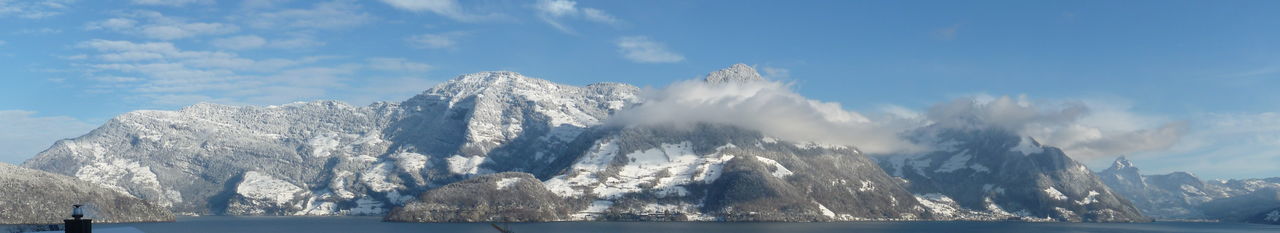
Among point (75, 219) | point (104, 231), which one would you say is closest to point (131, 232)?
point (104, 231)

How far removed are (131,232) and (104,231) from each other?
264 inches

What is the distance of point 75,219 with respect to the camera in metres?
87.6

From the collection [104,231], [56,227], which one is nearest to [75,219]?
[104,231]

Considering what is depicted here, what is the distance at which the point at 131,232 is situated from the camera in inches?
4616

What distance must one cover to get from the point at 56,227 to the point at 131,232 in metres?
50.3

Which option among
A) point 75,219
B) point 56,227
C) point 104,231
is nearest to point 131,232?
point 104,231

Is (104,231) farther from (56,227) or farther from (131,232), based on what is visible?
(56,227)

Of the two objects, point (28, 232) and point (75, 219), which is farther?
point (28, 232)

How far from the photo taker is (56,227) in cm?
15612

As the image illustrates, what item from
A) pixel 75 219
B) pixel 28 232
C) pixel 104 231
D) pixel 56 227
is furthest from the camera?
pixel 56 227

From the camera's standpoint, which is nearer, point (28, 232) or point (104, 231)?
point (104, 231)

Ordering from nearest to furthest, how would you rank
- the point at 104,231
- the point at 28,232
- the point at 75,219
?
the point at 75,219 → the point at 104,231 → the point at 28,232

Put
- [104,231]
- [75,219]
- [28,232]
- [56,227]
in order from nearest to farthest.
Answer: [75,219]
[104,231]
[28,232]
[56,227]

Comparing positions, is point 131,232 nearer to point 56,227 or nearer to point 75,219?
point 75,219
